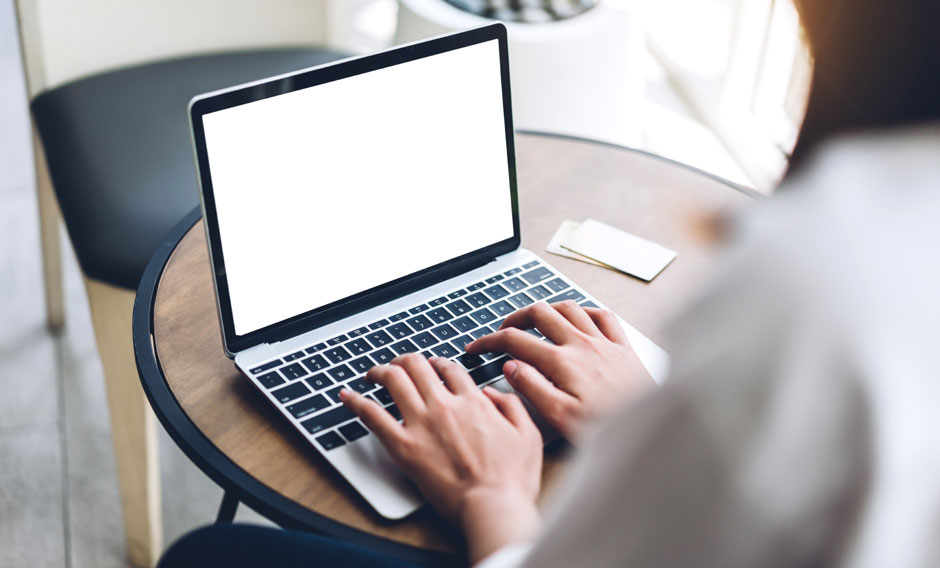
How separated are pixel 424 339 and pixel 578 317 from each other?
15 centimetres

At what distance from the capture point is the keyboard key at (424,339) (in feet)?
2.53

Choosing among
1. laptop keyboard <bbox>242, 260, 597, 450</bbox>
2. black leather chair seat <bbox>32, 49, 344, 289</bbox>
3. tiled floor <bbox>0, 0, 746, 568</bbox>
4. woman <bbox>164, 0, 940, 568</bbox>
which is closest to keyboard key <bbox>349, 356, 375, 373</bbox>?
laptop keyboard <bbox>242, 260, 597, 450</bbox>

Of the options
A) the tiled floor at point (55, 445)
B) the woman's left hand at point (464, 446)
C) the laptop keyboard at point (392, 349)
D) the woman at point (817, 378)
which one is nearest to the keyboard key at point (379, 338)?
the laptop keyboard at point (392, 349)

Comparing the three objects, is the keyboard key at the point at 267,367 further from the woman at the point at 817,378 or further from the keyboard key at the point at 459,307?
the woman at the point at 817,378

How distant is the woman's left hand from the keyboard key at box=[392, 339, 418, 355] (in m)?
0.10

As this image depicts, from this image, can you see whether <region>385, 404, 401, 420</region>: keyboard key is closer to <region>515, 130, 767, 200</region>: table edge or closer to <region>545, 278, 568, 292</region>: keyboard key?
<region>545, 278, 568, 292</region>: keyboard key

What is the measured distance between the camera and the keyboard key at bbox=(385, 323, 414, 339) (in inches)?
30.7

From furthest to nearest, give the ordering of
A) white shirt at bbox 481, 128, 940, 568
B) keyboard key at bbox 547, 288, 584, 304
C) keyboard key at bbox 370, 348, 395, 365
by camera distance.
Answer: keyboard key at bbox 547, 288, 584, 304 < keyboard key at bbox 370, 348, 395, 365 < white shirt at bbox 481, 128, 940, 568

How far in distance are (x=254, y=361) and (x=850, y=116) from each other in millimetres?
553

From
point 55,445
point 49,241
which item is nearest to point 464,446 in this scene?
point 55,445

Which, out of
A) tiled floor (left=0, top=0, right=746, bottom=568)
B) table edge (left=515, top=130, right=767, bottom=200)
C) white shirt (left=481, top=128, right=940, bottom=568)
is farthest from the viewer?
tiled floor (left=0, top=0, right=746, bottom=568)

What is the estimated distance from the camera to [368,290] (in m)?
0.81

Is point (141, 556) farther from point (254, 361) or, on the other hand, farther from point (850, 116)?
point (850, 116)

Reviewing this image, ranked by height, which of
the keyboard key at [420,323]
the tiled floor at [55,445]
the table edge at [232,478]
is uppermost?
the keyboard key at [420,323]
